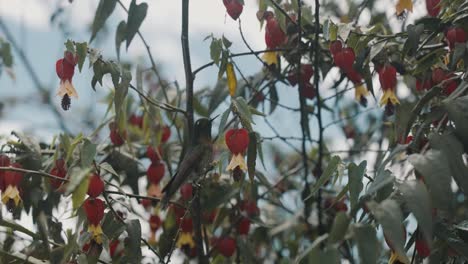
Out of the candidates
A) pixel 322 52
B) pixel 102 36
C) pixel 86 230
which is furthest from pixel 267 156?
pixel 86 230

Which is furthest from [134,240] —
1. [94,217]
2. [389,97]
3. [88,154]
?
[389,97]

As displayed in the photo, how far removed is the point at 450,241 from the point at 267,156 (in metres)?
1.58

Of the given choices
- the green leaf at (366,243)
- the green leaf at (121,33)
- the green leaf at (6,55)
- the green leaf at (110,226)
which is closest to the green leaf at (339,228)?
the green leaf at (366,243)

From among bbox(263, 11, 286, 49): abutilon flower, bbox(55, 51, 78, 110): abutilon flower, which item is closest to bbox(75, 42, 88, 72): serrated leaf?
bbox(55, 51, 78, 110): abutilon flower

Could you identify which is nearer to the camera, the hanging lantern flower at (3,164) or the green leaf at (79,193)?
the green leaf at (79,193)

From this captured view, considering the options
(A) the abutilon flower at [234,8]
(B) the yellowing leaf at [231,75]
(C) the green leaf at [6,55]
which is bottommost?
(B) the yellowing leaf at [231,75]

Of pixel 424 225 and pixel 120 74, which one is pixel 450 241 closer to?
pixel 424 225

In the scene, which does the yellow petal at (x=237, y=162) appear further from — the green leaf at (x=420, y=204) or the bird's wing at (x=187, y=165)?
the green leaf at (x=420, y=204)

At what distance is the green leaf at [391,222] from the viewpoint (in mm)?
761

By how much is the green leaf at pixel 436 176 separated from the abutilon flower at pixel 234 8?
2.01ft

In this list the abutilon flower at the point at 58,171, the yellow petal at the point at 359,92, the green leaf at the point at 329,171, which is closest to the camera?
the green leaf at the point at 329,171

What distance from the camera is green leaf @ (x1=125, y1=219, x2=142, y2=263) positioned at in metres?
1.18

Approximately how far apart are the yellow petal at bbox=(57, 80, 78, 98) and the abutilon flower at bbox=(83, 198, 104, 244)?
22 cm

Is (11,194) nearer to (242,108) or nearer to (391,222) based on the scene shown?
(242,108)
